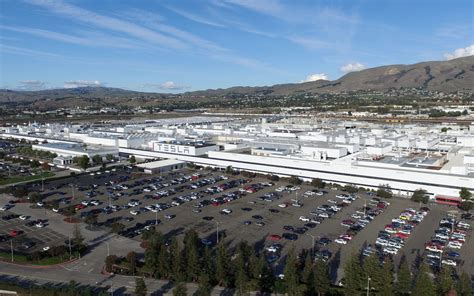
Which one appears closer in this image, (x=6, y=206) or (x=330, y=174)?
(x=6, y=206)

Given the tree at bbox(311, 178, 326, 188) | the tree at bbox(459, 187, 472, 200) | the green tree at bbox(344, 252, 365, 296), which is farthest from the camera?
the tree at bbox(311, 178, 326, 188)

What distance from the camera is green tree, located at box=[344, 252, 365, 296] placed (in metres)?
10.0

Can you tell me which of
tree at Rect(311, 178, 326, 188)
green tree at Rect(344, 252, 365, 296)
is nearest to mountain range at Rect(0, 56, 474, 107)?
tree at Rect(311, 178, 326, 188)

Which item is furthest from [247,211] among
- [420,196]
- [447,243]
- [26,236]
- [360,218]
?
[26,236]

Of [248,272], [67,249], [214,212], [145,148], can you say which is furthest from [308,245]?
[145,148]

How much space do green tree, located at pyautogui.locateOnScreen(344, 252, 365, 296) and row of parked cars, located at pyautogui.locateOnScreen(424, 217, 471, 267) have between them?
3510 mm

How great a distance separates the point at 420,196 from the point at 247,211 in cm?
852

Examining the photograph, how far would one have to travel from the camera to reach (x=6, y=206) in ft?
61.8

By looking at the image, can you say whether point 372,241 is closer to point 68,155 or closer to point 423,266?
point 423,266

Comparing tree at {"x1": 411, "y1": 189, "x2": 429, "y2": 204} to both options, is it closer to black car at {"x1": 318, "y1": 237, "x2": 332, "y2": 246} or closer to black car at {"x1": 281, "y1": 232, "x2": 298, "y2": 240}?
black car at {"x1": 318, "y1": 237, "x2": 332, "y2": 246}

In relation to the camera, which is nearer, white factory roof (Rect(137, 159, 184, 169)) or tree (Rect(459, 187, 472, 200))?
tree (Rect(459, 187, 472, 200))

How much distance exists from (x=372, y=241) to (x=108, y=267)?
9.31m

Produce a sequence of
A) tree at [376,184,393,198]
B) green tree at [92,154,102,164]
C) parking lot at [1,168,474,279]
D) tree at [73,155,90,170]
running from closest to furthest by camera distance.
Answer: parking lot at [1,168,474,279] < tree at [376,184,393,198] < tree at [73,155,90,170] < green tree at [92,154,102,164]

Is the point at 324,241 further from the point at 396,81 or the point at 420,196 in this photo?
the point at 396,81
